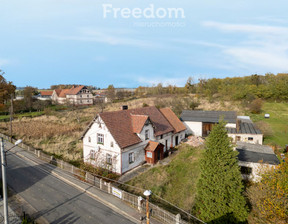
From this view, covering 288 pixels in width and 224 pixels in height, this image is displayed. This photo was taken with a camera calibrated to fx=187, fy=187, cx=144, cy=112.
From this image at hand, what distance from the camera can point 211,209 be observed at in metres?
12.9

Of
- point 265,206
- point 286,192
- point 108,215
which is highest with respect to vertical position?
point 286,192

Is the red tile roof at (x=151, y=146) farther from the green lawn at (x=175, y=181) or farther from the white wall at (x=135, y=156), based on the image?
the green lawn at (x=175, y=181)

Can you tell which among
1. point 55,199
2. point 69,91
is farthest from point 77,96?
point 55,199

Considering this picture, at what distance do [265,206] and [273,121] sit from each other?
154ft

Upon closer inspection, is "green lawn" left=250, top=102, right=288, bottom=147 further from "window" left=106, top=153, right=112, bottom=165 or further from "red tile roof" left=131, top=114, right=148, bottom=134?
"window" left=106, top=153, right=112, bottom=165

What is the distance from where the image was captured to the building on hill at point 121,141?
70.8ft

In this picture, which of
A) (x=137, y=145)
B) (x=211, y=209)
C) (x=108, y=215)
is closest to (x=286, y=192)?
(x=211, y=209)

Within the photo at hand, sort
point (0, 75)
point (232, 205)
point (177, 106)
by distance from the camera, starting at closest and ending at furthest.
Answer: point (232, 205), point (177, 106), point (0, 75)

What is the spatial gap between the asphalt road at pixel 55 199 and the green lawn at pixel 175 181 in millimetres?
4767

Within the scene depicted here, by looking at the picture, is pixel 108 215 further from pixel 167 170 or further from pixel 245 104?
pixel 245 104

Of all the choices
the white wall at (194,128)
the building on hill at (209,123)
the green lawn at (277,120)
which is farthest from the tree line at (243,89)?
the white wall at (194,128)

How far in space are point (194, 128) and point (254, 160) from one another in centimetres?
1895

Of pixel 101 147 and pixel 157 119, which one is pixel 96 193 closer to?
pixel 101 147

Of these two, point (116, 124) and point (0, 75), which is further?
point (0, 75)
